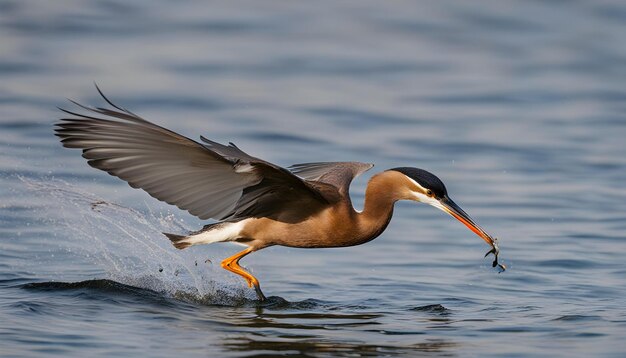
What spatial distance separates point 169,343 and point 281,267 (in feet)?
8.94

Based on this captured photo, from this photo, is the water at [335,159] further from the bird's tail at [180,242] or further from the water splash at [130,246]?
the bird's tail at [180,242]

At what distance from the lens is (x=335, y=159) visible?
1295cm

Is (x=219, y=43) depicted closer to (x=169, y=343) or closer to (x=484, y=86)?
(x=484, y=86)

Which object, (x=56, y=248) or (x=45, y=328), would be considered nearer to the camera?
(x=45, y=328)

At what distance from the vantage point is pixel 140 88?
15164 mm

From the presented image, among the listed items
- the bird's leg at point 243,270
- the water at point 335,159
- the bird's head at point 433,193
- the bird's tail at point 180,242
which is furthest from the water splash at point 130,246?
the bird's head at point 433,193

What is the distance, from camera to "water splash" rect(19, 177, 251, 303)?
28.0ft

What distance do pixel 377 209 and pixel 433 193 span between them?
1.30ft

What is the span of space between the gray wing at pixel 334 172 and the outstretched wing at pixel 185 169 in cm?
44

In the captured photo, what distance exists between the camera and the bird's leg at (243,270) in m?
8.20

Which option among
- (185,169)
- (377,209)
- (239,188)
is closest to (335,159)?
(377,209)

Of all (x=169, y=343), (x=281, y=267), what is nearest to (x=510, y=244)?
(x=281, y=267)

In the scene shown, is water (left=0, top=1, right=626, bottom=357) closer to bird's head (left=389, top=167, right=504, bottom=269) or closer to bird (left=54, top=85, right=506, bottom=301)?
bird (left=54, top=85, right=506, bottom=301)

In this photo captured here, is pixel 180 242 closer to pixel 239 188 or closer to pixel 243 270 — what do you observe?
pixel 243 270
